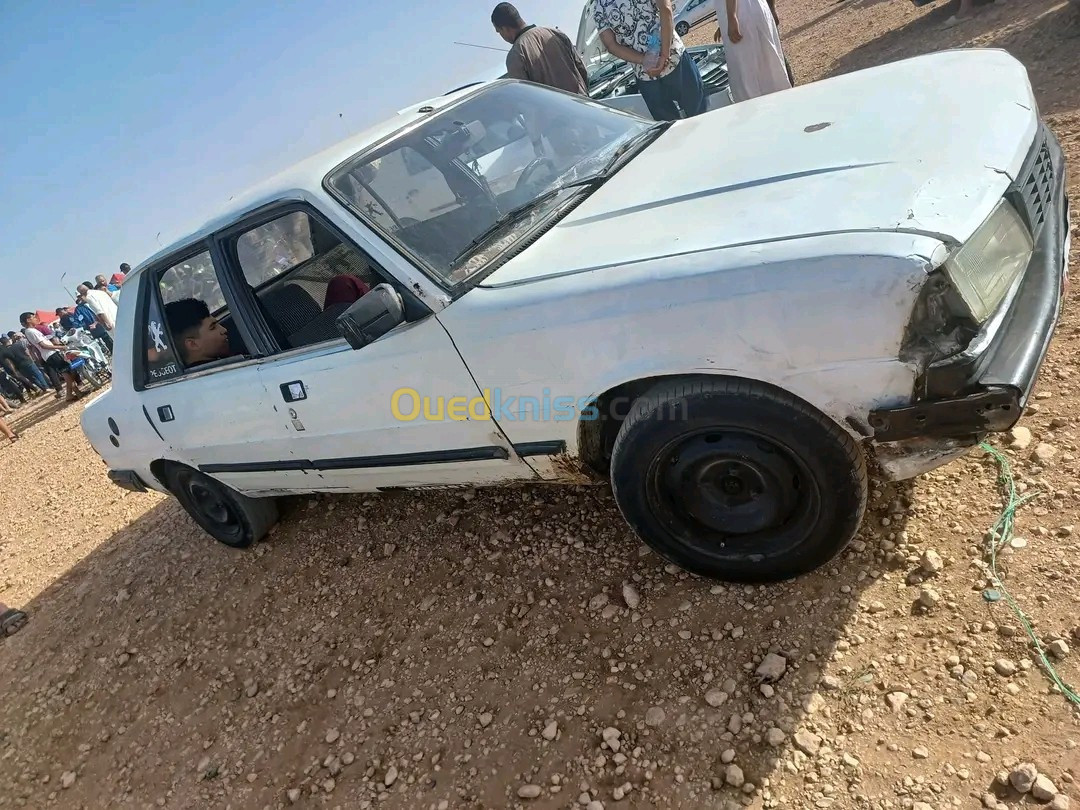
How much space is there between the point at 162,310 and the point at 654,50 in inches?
147

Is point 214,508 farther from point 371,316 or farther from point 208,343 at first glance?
point 371,316

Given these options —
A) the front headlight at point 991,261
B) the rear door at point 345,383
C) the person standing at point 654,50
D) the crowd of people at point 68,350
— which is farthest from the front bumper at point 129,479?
the crowd of people at point 68,350

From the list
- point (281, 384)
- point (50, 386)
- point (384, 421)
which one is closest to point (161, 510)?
point (281, 384)

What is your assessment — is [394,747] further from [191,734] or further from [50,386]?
[50,386]

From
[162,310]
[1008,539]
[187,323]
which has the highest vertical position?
[162,310]

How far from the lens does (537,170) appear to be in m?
2.82

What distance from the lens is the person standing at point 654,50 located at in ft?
15.7

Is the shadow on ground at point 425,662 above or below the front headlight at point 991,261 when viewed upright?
below

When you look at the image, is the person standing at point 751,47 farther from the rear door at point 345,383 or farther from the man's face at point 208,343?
the man's face at point 208,343

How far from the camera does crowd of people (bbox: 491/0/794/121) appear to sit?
480 centimetres

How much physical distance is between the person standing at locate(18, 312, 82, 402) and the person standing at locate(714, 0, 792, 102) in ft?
39.1

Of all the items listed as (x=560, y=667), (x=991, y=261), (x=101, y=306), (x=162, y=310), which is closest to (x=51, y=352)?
(x=101, y=306)

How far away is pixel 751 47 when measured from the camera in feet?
16.0

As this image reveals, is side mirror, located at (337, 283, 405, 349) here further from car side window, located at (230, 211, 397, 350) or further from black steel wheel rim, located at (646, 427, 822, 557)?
black steel wheel rim, located at (646, 427, 822, 557)
